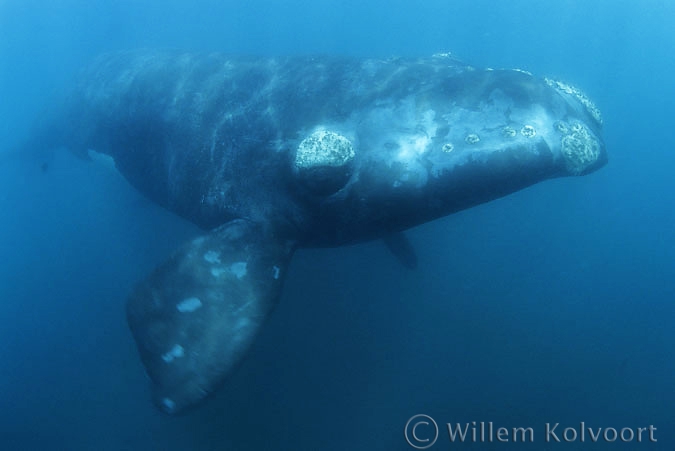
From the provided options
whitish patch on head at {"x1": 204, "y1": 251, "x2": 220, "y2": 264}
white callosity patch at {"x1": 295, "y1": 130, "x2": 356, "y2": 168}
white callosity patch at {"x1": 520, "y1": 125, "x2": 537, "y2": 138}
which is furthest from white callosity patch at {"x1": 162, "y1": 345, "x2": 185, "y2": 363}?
white callosity patch at {"x1": 520, "y1": 125, "x2": 537, "y2": 138}

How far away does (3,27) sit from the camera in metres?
42.1

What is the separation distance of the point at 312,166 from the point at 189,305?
2.96m

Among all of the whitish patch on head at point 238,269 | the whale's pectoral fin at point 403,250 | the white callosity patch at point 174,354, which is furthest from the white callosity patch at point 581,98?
the white callosity patch at point 174,354

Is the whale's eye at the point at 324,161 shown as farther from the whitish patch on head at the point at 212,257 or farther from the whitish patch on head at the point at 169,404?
the whitish patch on head at the point at 169,404

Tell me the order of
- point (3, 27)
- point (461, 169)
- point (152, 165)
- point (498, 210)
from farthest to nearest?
1. point (3, 27)
2. point (498, 210)
3. point (152, 165)
4. point (461, 169)

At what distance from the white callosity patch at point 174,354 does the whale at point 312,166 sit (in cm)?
2

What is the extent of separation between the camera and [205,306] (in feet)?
22.2

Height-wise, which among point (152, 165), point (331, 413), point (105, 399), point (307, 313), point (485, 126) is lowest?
point (105, 399)

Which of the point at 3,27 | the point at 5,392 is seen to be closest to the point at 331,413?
the point at 5,392

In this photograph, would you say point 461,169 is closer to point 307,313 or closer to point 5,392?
point 307,313

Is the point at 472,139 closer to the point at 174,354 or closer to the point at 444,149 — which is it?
the point at 444,149

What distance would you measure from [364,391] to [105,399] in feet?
27.1

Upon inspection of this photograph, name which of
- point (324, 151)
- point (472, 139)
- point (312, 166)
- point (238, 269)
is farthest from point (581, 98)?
point (238, 269)

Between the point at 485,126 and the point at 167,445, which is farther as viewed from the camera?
the point at 167,445
